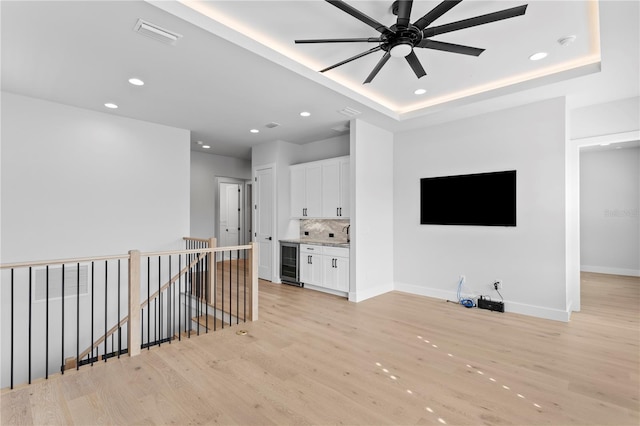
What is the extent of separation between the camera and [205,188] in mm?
8109

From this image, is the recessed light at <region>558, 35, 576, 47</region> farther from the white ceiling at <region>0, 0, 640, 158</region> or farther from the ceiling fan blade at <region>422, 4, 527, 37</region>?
the ceiling fan blade at <region>422, 4, 527, 37</region>

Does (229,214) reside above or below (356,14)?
below

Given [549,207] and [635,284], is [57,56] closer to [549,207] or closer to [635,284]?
[549,207]

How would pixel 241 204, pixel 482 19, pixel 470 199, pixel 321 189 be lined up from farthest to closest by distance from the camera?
pixel 241 204
pixel 321 189
pixel 470 199
pixel 482 19

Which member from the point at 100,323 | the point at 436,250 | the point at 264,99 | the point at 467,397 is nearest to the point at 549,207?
the point at 436,250

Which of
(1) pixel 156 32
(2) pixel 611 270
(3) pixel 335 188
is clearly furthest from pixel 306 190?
(2) pixel 611 270

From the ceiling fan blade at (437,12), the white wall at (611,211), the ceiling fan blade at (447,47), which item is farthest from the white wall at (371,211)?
the white wall at (611,211)

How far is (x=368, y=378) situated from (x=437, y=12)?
2.89 metres

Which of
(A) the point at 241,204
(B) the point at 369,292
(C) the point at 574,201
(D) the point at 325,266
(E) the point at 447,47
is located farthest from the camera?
(A) the point at 241,204

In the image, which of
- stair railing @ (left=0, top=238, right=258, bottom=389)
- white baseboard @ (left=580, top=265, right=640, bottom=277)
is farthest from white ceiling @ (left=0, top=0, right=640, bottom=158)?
white baseboard @ (left=580, top=265, right=640, bottom=277)

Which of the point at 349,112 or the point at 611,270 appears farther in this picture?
the point at 611,270

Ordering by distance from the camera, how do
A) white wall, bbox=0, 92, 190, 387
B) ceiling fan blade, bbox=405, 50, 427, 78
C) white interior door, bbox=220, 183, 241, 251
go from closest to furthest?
1. ceiling fan blade, bbox=405, 50, 427, 78
2. white wall, bbox=0, 92, 190, 387
3. white interior door, bbox=220, 183, 241, 251

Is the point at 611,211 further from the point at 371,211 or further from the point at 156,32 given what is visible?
the point at 156,32

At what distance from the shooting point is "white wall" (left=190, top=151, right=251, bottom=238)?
7.90 meters
